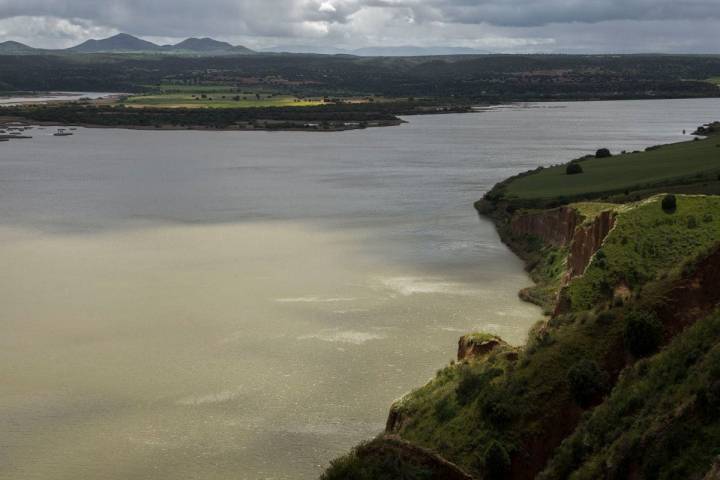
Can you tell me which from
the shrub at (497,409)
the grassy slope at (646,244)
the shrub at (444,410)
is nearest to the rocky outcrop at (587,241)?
the grassy slope at (646,244)

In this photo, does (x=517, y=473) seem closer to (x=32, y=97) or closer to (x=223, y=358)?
(x=223, y=358)

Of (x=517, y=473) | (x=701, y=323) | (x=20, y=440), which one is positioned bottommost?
(x=20, y=440)

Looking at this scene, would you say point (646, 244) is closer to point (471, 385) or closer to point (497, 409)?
point (471, 385)

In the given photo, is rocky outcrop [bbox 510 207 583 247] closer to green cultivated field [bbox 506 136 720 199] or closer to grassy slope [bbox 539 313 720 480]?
green cultivated field [bbox 506 136 720 199]

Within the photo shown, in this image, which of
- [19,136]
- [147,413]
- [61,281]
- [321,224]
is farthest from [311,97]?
[147,413]

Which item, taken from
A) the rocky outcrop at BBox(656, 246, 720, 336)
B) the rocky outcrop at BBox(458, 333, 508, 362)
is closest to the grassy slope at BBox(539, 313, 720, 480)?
the rocky outcrop at BBox(656, 246, 720, 336)

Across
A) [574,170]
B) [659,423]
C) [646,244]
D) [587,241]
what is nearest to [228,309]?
[587,241]
